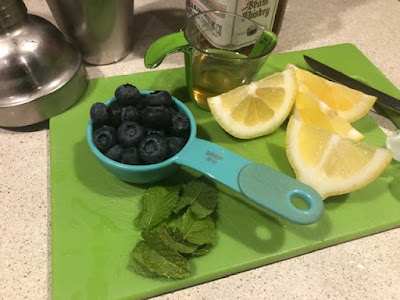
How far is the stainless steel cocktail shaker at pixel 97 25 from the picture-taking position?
671 millimetres

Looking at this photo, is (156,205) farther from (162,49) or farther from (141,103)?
(162,49)

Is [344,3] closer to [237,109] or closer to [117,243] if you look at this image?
[237,109]

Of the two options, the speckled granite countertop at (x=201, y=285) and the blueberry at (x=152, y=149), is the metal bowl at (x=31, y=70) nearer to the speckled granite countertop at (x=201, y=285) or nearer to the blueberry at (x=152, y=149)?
the speckled granite countertop at (x=201, y=285)

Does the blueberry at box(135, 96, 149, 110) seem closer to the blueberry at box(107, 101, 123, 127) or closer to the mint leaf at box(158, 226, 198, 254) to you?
the blueberry at box(107, 101, 123, 127)

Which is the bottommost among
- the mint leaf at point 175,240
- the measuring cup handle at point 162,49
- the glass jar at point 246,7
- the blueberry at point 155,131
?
the mint leaf at point 175,240

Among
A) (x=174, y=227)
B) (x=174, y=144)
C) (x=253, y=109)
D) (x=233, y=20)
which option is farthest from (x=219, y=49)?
(x=174, y=227)

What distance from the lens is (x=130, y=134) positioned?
52 centimetres

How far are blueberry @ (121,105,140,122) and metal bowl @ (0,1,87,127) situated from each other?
161 millimetres

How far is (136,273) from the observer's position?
47 cm

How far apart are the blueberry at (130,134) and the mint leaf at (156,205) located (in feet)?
0.24

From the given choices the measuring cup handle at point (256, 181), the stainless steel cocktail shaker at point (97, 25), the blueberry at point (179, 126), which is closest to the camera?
the measuring cup handle at point (256, 181)

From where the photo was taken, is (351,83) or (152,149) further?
(351,83)

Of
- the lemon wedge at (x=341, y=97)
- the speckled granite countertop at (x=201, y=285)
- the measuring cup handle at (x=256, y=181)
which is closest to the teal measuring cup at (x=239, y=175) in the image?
the measuring cup handle at (x=256, y=181)

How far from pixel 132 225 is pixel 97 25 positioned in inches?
15.9
